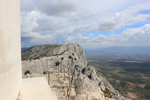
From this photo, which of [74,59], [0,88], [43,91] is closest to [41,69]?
[74,59]

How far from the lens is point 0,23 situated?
226 centimetres

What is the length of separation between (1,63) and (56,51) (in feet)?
180

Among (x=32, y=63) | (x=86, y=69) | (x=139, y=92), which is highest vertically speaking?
(x=32, y=63)

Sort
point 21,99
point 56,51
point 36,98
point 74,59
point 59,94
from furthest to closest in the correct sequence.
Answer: point 56,51 < point 74,59 < point 59,94 < point 36,98 < point 21,99

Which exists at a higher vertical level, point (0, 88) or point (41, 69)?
point (0, 88)

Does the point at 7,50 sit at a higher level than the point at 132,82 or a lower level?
higher

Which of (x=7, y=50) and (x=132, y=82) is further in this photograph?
(x=132, y=82)

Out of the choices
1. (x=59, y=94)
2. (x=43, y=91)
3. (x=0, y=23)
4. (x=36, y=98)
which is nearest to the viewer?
(x=0, y=23)

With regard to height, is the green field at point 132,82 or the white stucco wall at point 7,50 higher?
the white stucco wall at point 7,50

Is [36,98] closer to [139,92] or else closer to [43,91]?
[43,91]

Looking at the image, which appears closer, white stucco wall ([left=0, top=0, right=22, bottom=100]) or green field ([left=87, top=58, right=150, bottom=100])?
white stucco wall ([left=0, top=0, right=22, bottom=100])

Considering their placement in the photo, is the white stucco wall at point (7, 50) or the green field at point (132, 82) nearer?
the white stucco wall at point (7, 50)

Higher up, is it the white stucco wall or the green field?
the white stucco wall

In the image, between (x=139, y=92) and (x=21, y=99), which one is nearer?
(x=21, y=99)
